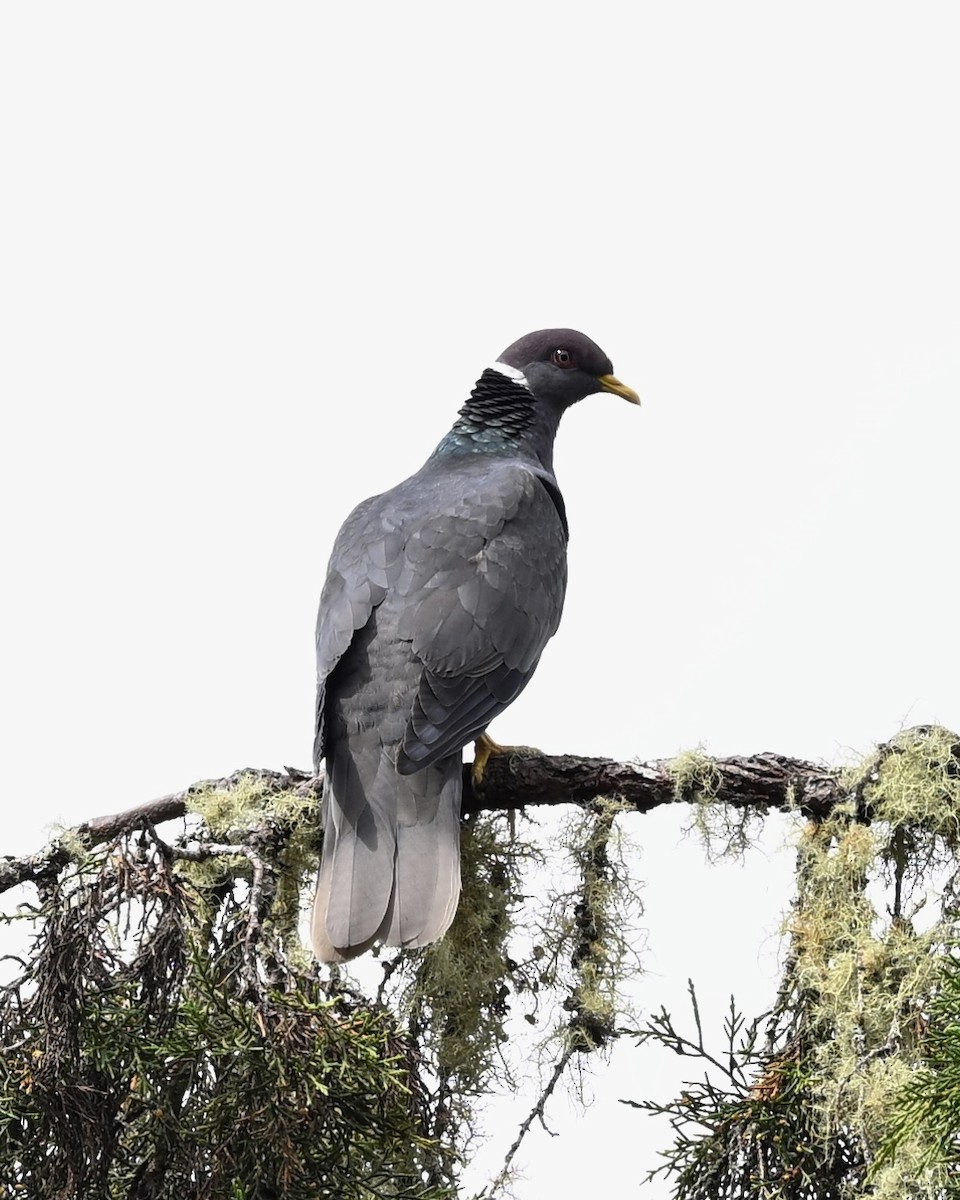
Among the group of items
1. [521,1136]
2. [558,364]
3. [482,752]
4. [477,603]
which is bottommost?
[521,1136]

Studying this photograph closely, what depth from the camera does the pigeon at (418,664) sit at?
313 centimetres

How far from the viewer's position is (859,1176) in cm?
278

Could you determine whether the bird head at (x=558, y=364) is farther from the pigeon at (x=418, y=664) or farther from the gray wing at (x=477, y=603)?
the gray wing at (x=477, y=603)

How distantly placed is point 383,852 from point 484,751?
48 cm

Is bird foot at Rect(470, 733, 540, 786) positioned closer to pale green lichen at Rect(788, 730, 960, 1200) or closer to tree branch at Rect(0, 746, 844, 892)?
tree branch at Rect(0, 746, 844, 892)

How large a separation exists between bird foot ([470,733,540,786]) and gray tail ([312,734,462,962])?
0.17 meters

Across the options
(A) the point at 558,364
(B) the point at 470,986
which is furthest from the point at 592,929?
(A) the point at 558,364

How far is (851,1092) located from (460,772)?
1028mm

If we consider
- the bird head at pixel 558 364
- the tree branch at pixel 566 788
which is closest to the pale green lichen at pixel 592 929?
the tree branch at pixel 566 788

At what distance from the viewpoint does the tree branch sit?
127 inches

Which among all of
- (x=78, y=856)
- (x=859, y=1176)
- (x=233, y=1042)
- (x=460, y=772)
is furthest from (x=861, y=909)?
(x=78, y=856)

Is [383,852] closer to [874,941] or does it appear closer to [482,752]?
[482,752]

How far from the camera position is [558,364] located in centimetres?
462

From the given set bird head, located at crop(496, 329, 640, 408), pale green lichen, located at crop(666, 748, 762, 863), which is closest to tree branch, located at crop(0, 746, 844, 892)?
pale green lichen, located at crop(666, 748, 762, 863)
